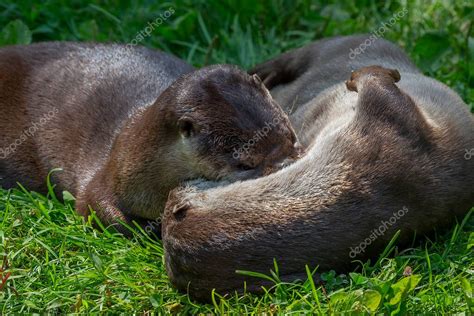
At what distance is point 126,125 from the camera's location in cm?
409

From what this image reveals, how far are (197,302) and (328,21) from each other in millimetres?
3016

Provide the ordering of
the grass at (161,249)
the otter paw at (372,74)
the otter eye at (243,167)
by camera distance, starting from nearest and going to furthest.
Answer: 1. the grass at (161,249)
2. the otter eye at (243,167)
3. the otter paw at (372,74)

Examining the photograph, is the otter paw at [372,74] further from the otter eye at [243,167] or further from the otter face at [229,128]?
the otter eye at [243,167]

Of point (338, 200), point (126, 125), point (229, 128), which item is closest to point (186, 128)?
point (229, 128)

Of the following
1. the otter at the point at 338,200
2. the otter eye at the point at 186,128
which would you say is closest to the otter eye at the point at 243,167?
the otter at the point at 338,200

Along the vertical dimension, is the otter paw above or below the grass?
above

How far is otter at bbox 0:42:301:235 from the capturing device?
352 cm

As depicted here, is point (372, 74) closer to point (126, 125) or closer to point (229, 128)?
point (229, 128)

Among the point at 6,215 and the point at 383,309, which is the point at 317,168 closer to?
the point at 383,309

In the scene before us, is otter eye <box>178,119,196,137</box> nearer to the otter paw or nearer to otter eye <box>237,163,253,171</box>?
otter eye <box>237,163,253,171</box>

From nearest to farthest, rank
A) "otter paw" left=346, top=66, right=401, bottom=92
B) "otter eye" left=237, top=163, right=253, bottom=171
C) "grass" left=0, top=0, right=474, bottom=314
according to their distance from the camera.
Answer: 1. "grass" left=0, top=0, right=474, bottom=314
2. "otter eye" left=237, top=163, right=253, bottom=171
3. "otter paw" left=346, top=66, right=401, bottom=92

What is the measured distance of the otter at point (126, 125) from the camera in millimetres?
3521

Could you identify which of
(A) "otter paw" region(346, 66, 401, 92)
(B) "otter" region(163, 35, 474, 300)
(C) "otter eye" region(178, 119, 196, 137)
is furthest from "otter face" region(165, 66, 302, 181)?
(A) "otter paw" region(346, 66, 401, 92)

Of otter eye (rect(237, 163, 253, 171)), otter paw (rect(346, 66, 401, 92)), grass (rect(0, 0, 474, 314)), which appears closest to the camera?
grass (rect(0, 0, 474, 314))
